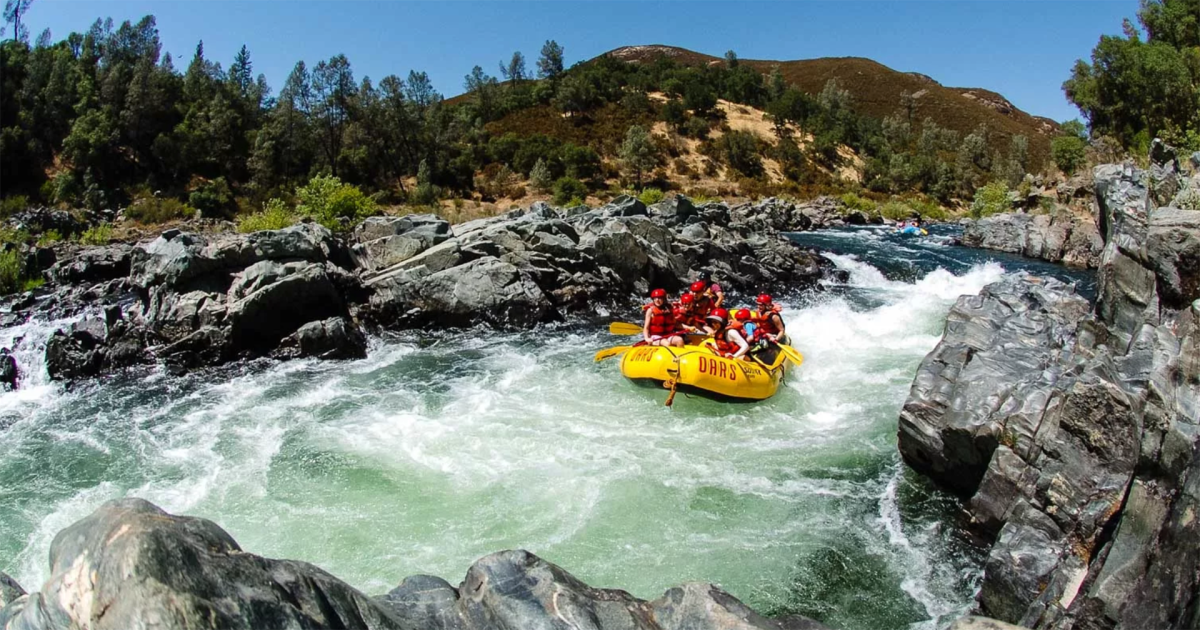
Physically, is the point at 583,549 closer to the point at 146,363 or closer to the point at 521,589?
the point at 521,589

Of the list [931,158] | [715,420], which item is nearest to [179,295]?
[715,420]

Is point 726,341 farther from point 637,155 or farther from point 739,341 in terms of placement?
point 637,155

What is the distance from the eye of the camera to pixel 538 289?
18.6 m

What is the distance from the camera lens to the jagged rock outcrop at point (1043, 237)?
89.7 ft

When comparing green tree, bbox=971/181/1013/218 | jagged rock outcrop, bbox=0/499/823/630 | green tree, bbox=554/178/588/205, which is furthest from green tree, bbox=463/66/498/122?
jagged rock outcrop, bbox=0/499/823/630

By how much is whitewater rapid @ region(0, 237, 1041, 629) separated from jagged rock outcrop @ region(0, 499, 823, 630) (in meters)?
2.91

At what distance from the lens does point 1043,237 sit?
29.5m

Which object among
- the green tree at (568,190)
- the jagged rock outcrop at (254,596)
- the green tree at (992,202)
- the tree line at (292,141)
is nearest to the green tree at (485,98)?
the tree line at (292,141)

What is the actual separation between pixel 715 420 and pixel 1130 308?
6077 millimetres

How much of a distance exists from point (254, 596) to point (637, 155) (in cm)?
5291

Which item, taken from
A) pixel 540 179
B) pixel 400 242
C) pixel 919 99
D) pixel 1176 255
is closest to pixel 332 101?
pixel 540 179

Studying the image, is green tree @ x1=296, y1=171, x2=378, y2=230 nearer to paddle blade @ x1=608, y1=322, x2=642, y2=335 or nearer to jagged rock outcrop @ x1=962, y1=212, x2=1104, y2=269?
paddle blade @ x1=608, y1=322, x2=642, y2=335

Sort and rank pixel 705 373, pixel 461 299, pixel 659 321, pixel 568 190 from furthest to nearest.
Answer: pixel 568 190, pixel 461 299, pixel 659 321, pixel 705 373

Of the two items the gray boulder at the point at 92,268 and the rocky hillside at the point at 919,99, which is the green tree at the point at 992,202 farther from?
the rocky hillside at the point at 919,99
